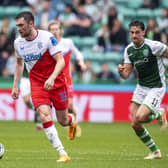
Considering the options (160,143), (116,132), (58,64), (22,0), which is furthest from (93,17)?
(58,64)

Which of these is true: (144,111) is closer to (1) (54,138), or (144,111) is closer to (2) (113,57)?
(1) (54,138)

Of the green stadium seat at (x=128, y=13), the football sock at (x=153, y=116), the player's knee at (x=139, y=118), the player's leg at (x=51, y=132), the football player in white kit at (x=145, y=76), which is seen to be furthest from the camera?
the green stadium seat at (x=128, y=13)

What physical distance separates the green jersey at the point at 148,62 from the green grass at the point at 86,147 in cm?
135

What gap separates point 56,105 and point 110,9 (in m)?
Answer: 12.1

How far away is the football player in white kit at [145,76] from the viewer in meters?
10.4

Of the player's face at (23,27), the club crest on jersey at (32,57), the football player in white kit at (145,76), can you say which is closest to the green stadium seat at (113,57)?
the football player in white kit at (145,76)

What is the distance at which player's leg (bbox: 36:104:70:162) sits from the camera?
938cm

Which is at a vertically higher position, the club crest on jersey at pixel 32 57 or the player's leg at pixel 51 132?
the club crest on jersey at pixel 32 57

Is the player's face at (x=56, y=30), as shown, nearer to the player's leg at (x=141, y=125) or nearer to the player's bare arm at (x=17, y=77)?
the player's bare arm at (x=17, y=77)

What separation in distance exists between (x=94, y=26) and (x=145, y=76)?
1250cm

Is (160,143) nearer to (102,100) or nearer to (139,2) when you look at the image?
(102,100)

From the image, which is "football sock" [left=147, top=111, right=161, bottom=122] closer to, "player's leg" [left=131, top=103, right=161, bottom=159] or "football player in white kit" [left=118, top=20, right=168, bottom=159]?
"football player in white kit" [left=118, top=20, right=168, bottom=159]

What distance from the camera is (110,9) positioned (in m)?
21.9

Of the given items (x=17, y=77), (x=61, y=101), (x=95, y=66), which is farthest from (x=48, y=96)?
(x=95, y=66)
